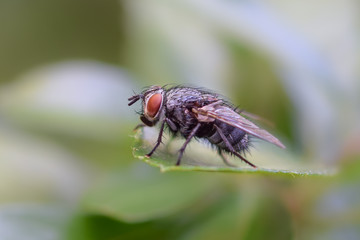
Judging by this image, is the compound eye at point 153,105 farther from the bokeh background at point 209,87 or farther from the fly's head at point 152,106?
the bokeh background at point 209,87

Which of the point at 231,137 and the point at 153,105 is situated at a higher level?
the point at 153,105

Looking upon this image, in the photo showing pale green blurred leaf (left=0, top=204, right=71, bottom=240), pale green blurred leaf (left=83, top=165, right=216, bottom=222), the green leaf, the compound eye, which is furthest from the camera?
the compound eye

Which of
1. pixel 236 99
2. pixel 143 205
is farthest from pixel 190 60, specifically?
pixel 143 205

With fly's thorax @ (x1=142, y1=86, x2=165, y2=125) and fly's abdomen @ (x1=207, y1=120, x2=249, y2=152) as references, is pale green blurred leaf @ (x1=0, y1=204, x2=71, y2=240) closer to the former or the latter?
fly's thorax @ (x1=142, y1=86, x2=165, y2=125)

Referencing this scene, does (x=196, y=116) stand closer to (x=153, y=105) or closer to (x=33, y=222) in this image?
(x=153, y=105)

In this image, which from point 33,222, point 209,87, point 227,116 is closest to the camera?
point 33,222

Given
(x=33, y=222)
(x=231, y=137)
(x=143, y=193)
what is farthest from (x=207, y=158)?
(x=33, y=222)

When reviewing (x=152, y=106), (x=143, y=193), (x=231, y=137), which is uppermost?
→ (x=152, y=106)

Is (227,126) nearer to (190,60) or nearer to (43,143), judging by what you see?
(190,60)

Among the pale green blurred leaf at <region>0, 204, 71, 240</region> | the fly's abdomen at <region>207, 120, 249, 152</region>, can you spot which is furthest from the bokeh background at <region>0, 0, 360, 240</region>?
the fly's abdomen at <region>207, 120, 249, 152</region>
